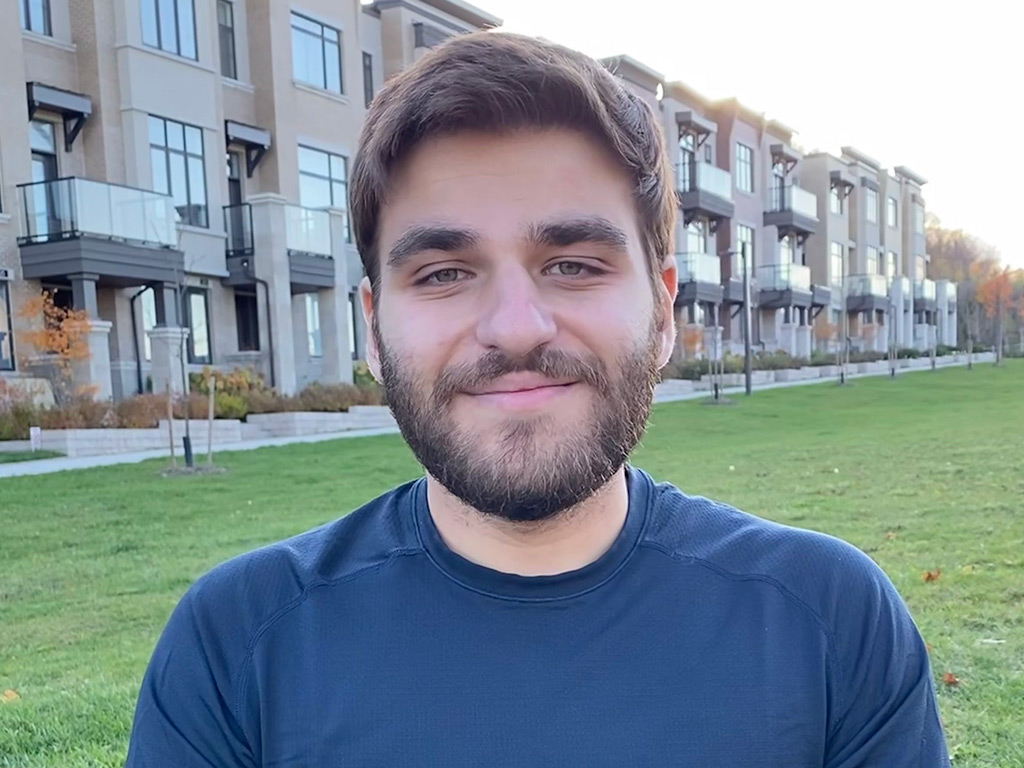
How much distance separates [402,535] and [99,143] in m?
20.1

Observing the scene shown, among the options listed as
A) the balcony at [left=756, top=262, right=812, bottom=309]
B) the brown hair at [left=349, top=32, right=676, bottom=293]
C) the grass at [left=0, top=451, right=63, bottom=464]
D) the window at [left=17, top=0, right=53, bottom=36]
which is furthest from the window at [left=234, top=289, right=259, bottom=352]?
the balcony at [left=756, top=262, right=812, bottom=309]

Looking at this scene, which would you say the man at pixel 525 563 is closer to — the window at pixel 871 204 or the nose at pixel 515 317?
the nose at pixel 515 317

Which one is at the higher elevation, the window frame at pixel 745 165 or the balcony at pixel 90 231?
the window frame at pixel 745 165

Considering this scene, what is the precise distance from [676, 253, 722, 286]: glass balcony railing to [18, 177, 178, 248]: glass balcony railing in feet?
74.5

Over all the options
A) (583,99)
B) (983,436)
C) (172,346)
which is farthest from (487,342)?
(172,346)

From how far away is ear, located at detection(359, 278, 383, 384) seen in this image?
1.84m

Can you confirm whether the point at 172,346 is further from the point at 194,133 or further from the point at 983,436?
the point at 983,436

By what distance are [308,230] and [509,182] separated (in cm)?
2237

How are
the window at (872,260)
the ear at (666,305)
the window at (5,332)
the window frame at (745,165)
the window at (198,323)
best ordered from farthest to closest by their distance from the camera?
the window at (872,260) < the window frame at (745,165) < the window at (198,323) < the window at (5,332) < the ear at (666,305)

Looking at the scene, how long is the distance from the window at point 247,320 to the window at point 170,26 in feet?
19.3

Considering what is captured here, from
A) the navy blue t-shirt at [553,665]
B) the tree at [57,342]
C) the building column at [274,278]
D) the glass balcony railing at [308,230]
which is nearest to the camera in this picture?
the navy blue t-shirt at [553,665]

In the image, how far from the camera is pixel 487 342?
64.3 inches

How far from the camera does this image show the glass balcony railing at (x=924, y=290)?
6391 cm

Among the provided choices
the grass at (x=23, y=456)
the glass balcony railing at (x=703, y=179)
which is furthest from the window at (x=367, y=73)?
the grass at (x=23, y=456)
